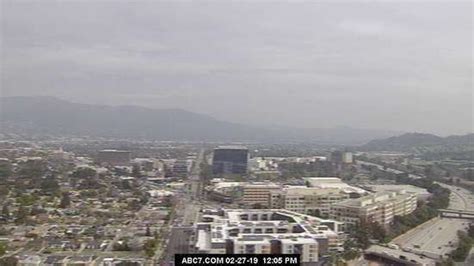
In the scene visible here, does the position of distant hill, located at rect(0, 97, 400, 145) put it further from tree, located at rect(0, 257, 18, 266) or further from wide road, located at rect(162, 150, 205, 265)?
tree, located at rect(0, 257, 18, 266)

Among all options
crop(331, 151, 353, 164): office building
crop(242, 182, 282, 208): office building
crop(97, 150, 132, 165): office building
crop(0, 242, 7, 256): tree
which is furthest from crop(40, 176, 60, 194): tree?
crop(331, 151, 353, 164): office building

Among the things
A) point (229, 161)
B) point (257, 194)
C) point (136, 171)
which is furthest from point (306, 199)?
point (136, 171)

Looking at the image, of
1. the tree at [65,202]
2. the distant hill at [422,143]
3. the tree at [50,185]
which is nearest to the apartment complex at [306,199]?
the tree at [65,202]

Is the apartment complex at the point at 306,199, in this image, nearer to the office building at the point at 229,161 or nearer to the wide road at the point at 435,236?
the wide road at the point at 435,236

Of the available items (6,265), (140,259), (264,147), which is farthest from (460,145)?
(6,265)

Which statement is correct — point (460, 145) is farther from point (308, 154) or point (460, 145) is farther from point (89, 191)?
point (89, 191)

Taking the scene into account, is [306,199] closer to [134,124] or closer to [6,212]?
[6,212]
